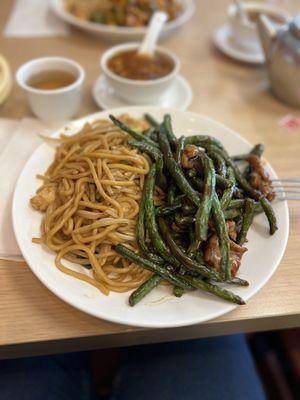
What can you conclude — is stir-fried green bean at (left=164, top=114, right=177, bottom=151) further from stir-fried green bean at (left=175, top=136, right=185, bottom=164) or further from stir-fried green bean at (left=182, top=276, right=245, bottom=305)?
stir-fried green bean at (left=182, top=276, right=245, bottom=305)

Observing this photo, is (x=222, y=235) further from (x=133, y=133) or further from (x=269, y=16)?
(x=269, y=16)

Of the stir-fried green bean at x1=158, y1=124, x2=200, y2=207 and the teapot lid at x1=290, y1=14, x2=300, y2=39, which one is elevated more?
the teapot lid at x1=290, y1=14, x2=300, y2=39

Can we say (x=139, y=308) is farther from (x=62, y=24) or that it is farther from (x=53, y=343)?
(x=62, y=24)

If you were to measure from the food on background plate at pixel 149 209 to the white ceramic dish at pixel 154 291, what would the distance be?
3cm

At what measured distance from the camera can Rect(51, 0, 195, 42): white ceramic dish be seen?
2156mm

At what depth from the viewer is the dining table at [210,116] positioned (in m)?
1.04

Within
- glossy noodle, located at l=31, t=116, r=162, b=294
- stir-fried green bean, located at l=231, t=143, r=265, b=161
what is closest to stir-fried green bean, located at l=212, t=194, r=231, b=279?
glossy noodle, located at l=31, t=116, r=162, b=294

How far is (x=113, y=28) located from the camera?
217 centimetres

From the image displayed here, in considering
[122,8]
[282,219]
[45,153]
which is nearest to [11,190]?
[45,153]

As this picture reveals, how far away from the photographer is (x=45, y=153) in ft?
4.64

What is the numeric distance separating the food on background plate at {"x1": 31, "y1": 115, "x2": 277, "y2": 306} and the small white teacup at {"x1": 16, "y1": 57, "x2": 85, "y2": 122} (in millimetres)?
282

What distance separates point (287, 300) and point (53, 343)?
0.71 metres

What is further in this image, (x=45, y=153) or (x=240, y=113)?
(x=240, y=113)

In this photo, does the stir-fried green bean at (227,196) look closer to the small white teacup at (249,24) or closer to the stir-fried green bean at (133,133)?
the stir-fried green bean at (133,133)
